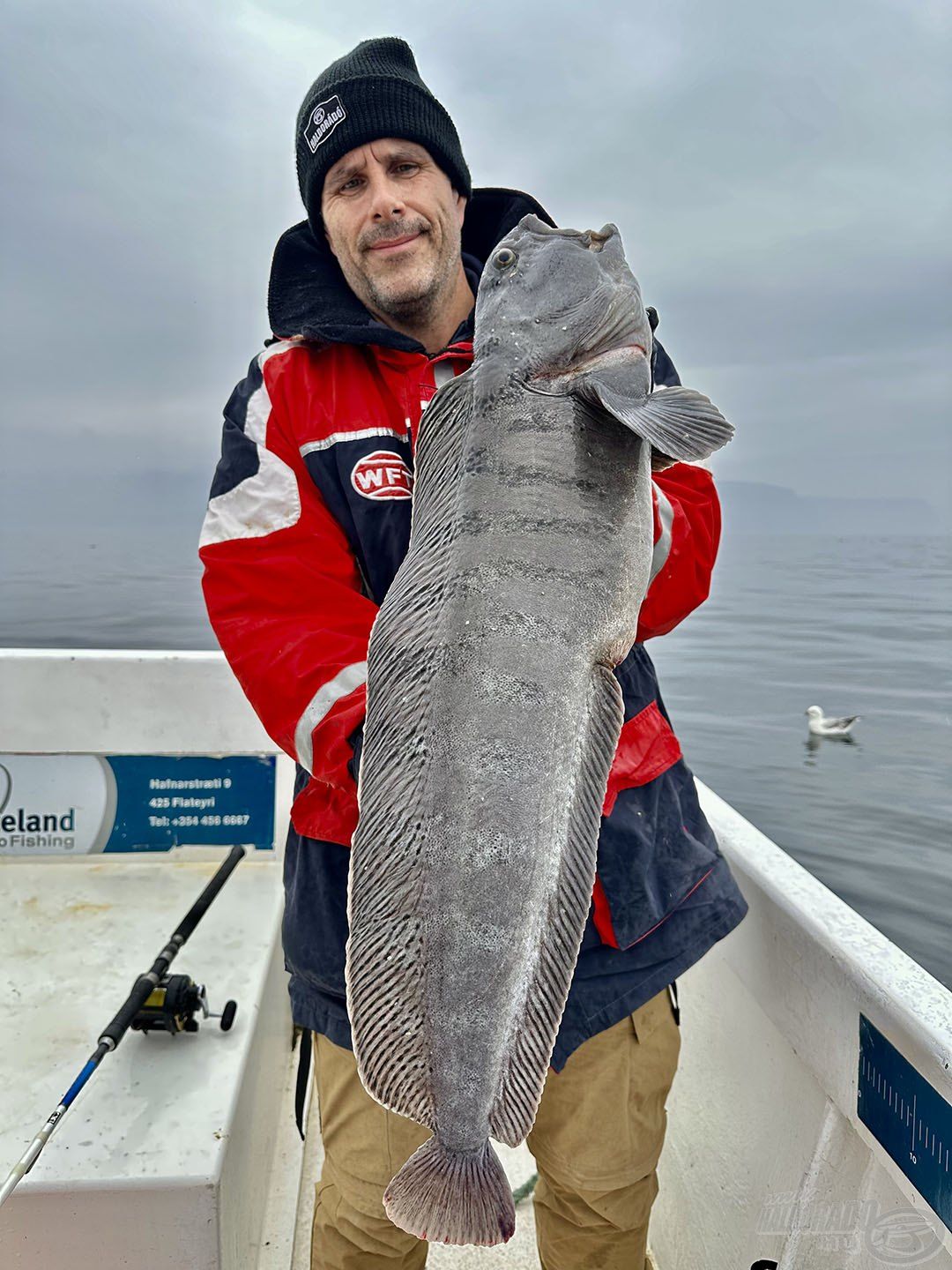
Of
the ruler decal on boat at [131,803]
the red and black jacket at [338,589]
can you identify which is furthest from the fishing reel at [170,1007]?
the ruler decal on boat at [131,803]

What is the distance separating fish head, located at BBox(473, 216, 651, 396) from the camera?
1.68 meters

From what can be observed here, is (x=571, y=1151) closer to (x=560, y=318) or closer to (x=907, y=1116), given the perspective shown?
(x=907, y=1116)

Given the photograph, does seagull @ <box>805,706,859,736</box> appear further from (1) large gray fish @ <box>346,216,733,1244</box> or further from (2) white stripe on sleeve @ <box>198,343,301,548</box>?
(1) large gray fish @ <box>346,216,733,1244</box>

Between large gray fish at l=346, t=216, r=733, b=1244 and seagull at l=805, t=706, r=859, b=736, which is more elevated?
large gray fish at l=346, t=216, r=733, b=1244

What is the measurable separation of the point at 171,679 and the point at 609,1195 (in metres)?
3.10

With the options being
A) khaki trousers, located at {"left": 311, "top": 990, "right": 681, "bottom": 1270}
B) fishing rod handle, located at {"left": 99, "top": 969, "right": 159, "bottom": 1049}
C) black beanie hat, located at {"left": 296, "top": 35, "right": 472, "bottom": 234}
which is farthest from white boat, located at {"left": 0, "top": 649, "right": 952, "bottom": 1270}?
black beanie hat, located at {"left": 296, "top": 35, "right": 472, "bottom": 234}

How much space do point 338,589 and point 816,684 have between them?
946cm

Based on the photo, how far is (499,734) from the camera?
1528mm

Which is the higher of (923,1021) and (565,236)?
(565,236)

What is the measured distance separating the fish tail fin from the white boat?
99cm

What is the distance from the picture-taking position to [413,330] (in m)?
2.74

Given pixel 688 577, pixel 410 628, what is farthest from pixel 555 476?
pixel 688 577

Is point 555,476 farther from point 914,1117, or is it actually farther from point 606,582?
point 914,1117

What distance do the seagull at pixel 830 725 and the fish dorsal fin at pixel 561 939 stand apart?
7.80 m
